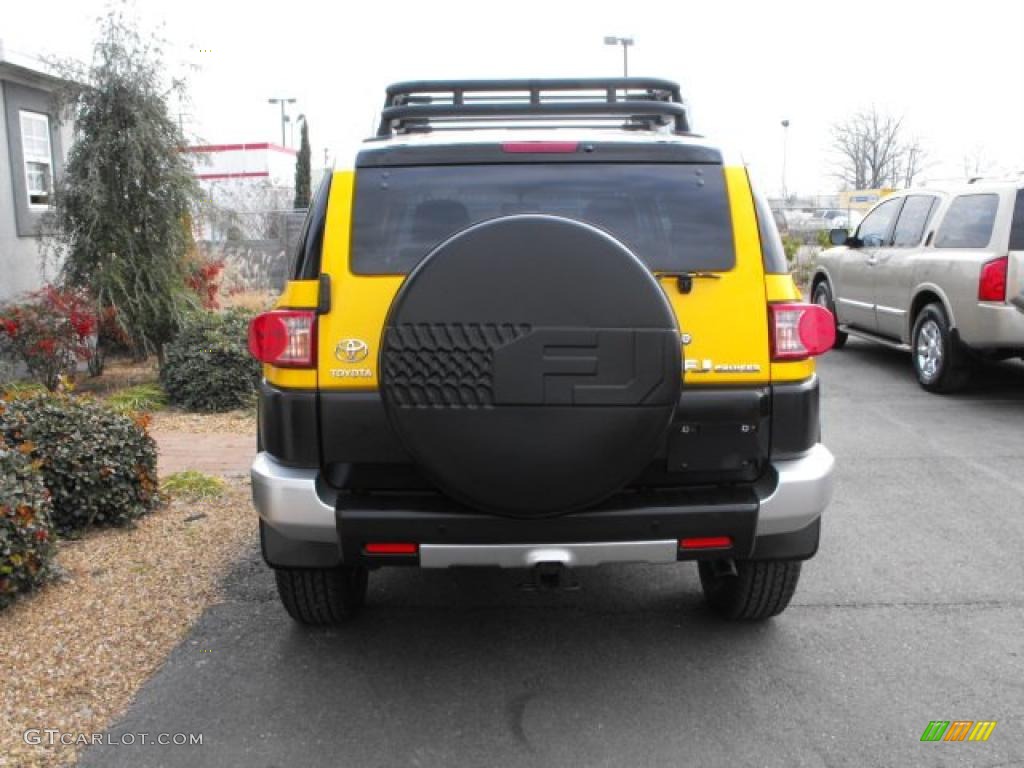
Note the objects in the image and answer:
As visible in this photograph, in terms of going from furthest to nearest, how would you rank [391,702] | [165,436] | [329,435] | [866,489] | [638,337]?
[165,436]
[866,489]
[391,702]
[329,435]
[638,337]

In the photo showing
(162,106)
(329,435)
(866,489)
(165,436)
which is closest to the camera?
(329,435)

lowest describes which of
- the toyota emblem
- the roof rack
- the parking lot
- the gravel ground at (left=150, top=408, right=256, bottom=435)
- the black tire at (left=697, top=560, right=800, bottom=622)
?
the gravel ground at (left=150, top=408, right=256, bottom=435)

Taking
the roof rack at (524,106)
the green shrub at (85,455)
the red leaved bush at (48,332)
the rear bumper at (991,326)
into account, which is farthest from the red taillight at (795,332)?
the red leaved bush at (48,332)

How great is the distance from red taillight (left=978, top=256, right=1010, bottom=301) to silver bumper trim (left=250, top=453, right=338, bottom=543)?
7.01m

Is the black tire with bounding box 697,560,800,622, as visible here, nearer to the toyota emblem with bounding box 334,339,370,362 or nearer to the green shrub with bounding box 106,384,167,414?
the toyota emblem with bounding box 334,339,370,362

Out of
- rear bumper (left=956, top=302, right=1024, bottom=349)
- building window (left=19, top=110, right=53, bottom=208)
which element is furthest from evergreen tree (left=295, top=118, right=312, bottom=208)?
rear bumper (left=956, top=302, right=1024, bottom=349)

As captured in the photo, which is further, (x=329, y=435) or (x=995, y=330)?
(x=995, y=330)

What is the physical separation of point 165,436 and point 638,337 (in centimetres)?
587

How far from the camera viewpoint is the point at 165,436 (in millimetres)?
7824

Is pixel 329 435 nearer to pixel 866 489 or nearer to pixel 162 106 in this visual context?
pixel 866 489

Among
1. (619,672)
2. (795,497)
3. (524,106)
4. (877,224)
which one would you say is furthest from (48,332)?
(877,224)

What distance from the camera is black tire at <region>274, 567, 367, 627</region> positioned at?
3754mm

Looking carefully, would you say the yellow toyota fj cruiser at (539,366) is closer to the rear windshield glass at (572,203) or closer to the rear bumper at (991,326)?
the rear windshield glass at (572,203)

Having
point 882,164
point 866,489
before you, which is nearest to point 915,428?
point 866,489
